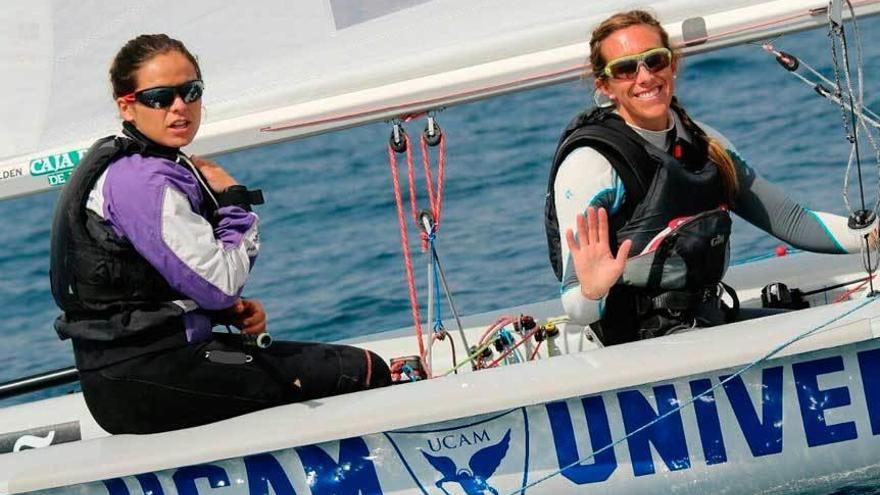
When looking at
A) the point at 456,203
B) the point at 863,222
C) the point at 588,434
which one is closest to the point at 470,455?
the point at 588,434

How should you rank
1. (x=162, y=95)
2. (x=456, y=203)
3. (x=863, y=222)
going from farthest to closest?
1. (x=456, y=203)
2. (x=863, y=222)
3. (x=162, y=95)

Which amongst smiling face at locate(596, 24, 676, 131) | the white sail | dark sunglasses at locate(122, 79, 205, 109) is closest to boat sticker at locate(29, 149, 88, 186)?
the white sail

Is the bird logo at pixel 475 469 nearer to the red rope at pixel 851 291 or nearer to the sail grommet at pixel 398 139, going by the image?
the sail grommet at pixel 398 139

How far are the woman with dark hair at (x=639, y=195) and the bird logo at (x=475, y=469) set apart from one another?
315mm

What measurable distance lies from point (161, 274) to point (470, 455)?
695 millimetres

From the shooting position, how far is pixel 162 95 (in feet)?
10.7

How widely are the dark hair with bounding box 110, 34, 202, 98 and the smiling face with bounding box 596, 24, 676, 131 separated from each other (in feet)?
2.76

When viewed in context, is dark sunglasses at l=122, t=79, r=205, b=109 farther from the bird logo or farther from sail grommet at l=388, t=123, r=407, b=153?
the bird logo

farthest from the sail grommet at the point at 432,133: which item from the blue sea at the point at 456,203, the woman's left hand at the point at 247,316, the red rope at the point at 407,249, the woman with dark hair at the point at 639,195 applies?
the blue sea at the point at 456,203

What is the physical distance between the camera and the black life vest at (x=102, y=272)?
3223 mm

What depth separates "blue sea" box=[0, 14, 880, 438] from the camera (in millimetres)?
6117

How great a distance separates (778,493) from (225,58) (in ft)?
5.26

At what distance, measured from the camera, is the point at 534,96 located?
10180mm

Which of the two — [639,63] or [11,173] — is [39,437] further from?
[639,63]
